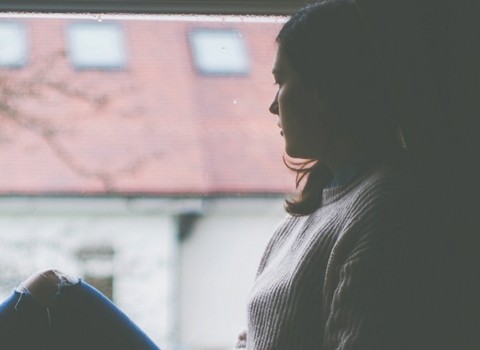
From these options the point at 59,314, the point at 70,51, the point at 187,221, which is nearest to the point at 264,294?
the point at 59,314

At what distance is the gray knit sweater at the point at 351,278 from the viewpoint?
75 centimetres

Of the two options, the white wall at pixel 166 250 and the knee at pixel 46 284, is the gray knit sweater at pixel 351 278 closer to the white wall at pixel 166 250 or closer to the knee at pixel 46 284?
the knee at pixel 46 284

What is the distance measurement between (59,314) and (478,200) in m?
0.60

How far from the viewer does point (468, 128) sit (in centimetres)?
93

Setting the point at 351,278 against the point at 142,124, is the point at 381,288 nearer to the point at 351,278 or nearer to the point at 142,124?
the point at 351,278

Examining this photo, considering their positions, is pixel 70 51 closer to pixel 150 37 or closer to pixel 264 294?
pixel 150 37

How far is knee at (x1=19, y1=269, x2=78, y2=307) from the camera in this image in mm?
987

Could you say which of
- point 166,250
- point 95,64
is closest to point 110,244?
point 166,250

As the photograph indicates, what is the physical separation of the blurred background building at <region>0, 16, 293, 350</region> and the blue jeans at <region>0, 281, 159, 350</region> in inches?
14.1

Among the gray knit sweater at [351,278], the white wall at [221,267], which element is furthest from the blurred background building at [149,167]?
the gray knit sweater at [351,278]

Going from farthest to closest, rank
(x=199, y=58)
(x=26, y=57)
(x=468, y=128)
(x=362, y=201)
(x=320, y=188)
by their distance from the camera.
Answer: (x=199, y=58) < (x=26, y=57) < (x=320, y=188) < (x=468, y=128) < (x=362, y=201)

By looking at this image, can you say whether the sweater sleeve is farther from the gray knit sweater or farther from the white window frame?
the white window frame

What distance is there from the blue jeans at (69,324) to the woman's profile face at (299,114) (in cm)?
35

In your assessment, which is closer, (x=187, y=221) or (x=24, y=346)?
(x=24, y=346)
